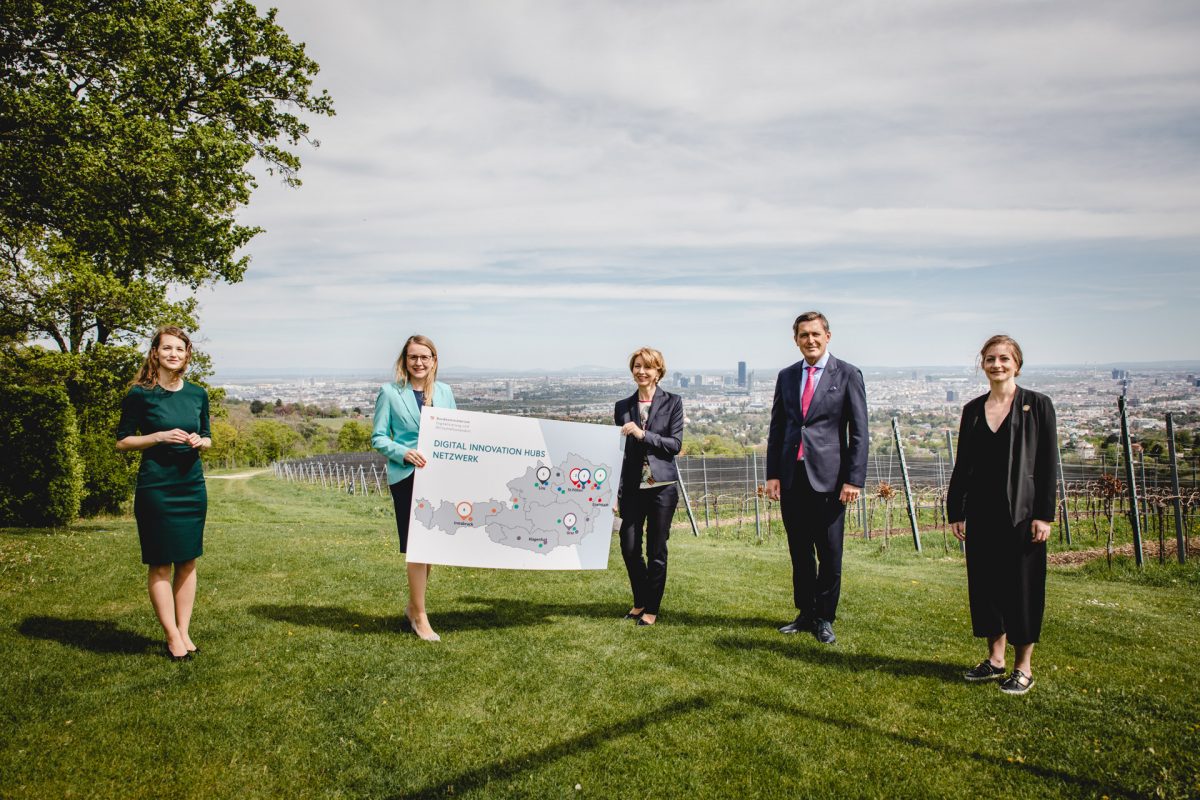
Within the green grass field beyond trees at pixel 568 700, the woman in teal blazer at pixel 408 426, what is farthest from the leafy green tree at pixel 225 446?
the woman in teal blazer at pixel 408 426

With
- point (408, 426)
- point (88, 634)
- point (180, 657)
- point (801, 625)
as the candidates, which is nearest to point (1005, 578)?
point (801, 625)

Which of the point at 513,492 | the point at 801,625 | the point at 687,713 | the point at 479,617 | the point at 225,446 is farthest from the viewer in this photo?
the point at 225,446

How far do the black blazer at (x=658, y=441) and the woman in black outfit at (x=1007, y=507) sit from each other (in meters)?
2.12

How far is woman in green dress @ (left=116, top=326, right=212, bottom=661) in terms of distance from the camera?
441 cm

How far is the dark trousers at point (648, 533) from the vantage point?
5.45 metres

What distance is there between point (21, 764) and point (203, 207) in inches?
513

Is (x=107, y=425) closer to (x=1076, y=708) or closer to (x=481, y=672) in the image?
(x=481, y=672)

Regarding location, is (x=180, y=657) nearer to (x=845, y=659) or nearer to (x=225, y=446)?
(x=845, y=659)

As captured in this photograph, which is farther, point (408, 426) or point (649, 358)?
point (649, 358)

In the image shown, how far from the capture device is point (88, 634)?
505 centimetres

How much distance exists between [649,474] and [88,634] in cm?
466

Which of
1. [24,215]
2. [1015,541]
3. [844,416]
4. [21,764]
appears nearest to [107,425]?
[24,215]

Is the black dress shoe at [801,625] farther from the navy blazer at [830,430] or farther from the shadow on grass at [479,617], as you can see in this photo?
the navy blazer at [830,430]

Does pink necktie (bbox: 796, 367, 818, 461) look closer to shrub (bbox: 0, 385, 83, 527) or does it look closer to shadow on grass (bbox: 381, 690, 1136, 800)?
shadow on grass (bbox: 381, 690, 1136, 800)
